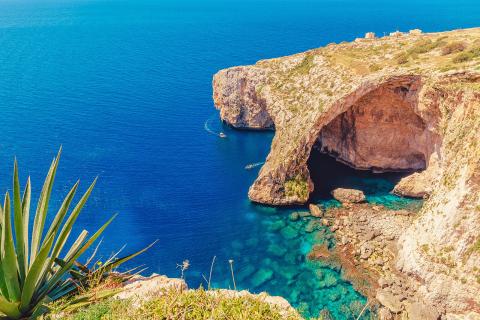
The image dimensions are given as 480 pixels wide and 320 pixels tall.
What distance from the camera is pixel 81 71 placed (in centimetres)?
9444

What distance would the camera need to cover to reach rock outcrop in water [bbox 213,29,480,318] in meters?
29.0

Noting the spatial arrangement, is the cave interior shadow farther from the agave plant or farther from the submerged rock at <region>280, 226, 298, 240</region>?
the agave plant

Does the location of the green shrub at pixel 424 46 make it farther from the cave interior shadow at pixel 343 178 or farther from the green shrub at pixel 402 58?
the cave interior shadow at pixel 343 178

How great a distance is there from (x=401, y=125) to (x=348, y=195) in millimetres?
11669

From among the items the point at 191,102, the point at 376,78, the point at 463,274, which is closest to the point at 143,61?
the point at 191,102

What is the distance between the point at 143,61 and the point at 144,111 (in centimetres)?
3772

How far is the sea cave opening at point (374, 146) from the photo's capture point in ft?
151

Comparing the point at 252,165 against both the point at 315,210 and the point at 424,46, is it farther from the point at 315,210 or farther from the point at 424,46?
the point at 424,46

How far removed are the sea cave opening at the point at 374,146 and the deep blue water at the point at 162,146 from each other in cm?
243

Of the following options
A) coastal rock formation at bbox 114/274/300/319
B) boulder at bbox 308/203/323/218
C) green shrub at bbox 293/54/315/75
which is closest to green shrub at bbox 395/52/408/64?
green shrub at bbox 293/54/315/75

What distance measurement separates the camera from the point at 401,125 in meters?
47.5

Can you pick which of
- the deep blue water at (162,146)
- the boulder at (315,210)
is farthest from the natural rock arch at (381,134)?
the boulder at (315,210)

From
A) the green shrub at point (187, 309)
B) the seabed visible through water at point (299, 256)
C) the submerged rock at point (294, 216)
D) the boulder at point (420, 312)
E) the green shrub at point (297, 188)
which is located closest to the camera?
the green shrub at point (187, 309)

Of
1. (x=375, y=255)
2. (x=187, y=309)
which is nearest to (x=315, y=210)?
(x=375, y=255)
